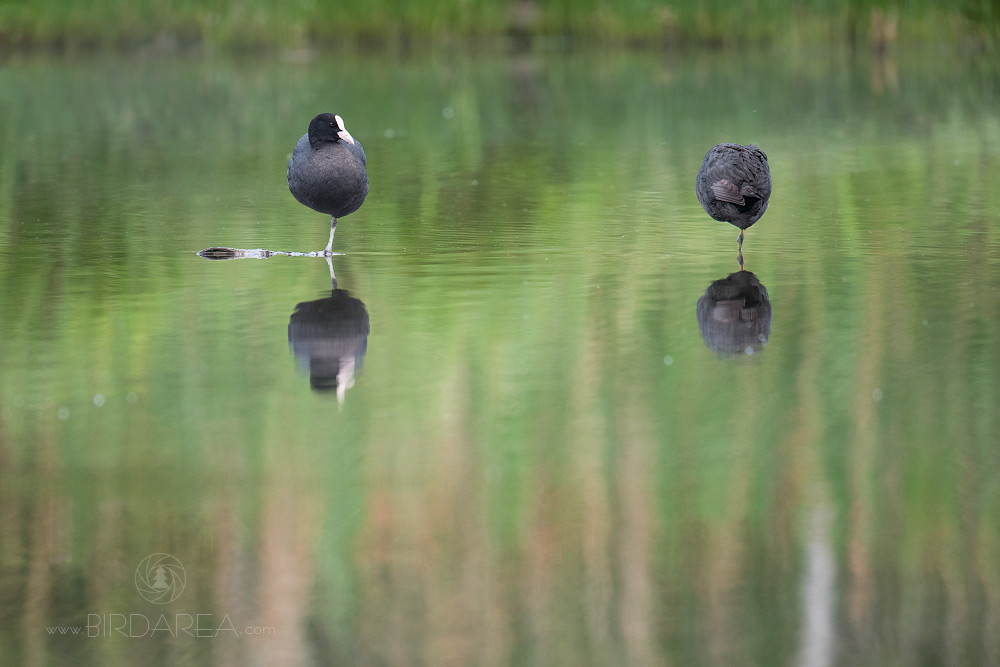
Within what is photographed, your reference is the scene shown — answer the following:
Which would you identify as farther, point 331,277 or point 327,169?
point 327,169

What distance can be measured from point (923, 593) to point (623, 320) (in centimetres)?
312

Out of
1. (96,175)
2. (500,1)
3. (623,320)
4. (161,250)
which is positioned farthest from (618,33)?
(623,320)

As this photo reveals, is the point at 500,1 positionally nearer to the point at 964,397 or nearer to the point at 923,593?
the point at 964,397

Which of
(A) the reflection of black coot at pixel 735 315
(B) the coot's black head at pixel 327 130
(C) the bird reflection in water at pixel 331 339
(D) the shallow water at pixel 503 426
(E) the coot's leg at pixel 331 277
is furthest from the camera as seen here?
(B) the coot's black head at pixel 327 130

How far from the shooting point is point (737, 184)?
26.2ft

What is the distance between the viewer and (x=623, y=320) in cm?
664

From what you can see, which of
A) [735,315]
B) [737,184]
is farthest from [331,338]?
[737,184]

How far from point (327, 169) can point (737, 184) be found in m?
2.32

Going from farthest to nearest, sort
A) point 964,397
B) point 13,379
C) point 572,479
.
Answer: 1. point 13,379
2. point 964,397
3. point 572,479

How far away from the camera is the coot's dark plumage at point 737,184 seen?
26.2ft

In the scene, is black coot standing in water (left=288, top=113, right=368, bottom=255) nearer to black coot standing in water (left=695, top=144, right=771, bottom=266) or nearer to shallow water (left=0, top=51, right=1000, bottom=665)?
shallow water (left=0, top=51, right=1000, bottom=665)

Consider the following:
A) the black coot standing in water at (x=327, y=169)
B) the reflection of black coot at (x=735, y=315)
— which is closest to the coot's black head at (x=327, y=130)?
the black coot standing in water at (x=327, y=169)

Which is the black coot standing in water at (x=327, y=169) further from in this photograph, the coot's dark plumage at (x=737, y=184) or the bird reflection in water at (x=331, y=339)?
the coot's dark plumage at (x=737, y=184)

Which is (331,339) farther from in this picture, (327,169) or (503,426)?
(327,169)
